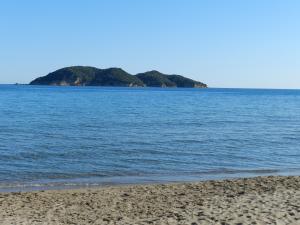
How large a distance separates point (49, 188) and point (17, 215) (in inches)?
193

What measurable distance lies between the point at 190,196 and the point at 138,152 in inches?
419

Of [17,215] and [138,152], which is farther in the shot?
[138,152]

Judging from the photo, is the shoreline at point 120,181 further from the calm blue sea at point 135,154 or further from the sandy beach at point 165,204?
the sandy beach at point 165,204

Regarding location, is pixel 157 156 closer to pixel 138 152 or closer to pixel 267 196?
pixel 138 152

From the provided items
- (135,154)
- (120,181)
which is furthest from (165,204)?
(135,154)

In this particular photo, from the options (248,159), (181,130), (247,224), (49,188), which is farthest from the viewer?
(181,130)

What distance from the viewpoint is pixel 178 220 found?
11539 millimetres

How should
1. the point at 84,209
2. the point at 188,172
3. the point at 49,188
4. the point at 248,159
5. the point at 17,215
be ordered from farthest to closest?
the point at 248,159 → the point at 188,172 → the point at 49,188 → the point at 84,209 → the point at 17,215

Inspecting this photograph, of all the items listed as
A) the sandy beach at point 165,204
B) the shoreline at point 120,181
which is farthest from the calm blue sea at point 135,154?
the sandy beach at point 165,204

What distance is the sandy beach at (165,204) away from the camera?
1170 centimetres

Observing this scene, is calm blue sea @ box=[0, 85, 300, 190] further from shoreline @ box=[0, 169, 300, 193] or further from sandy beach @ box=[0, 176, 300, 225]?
sandy beach @ box=[0, 176, 300, 225]

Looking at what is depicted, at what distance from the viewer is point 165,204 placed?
13.8m

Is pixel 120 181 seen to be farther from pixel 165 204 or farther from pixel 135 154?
pixel 135 154

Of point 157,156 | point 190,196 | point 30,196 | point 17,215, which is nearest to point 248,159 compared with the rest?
point 157,156
